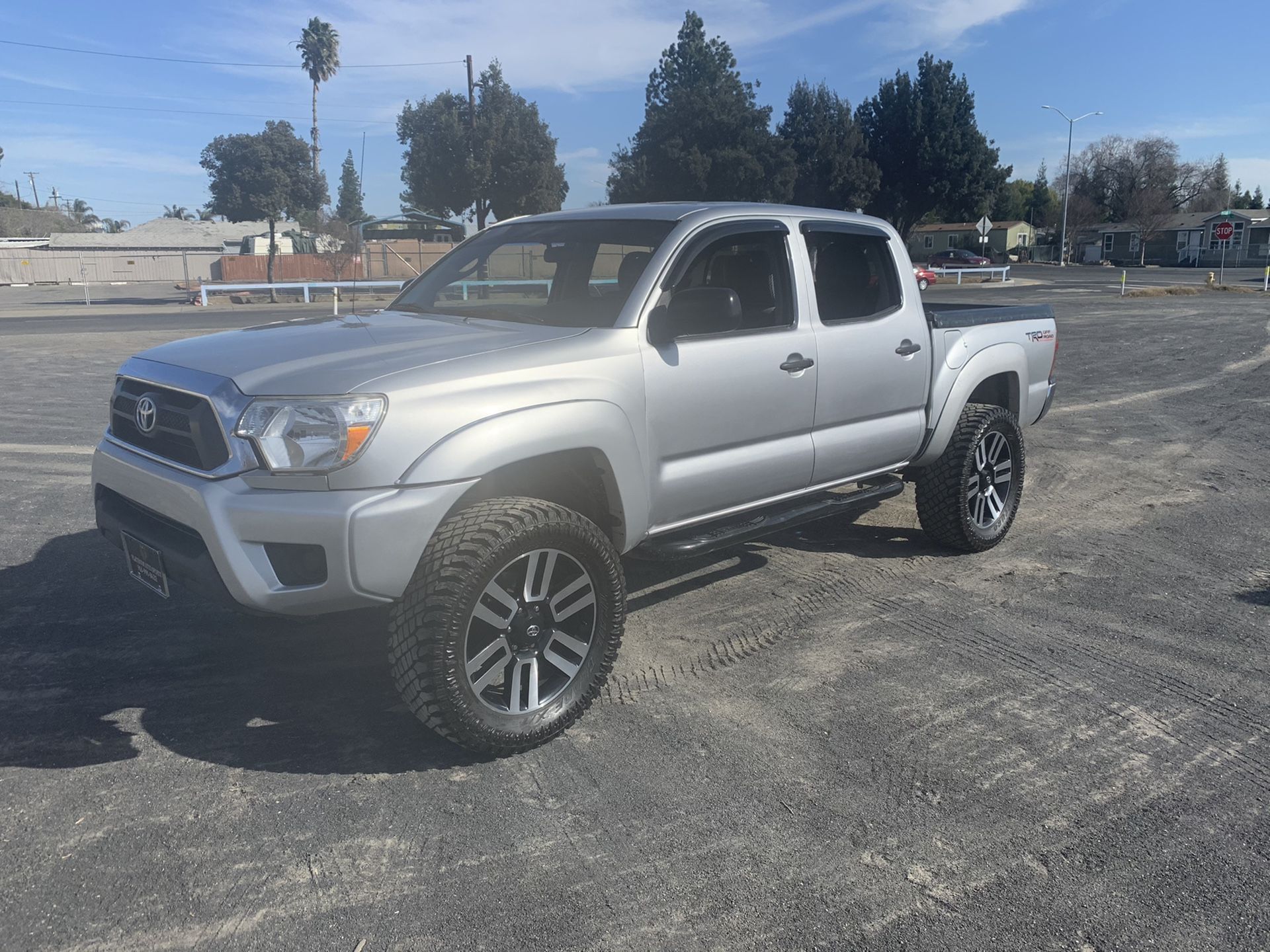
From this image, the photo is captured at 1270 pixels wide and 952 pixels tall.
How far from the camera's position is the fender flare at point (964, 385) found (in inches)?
220

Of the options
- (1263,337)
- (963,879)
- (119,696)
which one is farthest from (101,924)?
(1263,337)

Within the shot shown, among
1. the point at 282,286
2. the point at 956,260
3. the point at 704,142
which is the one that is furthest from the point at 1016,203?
the point at 282,286

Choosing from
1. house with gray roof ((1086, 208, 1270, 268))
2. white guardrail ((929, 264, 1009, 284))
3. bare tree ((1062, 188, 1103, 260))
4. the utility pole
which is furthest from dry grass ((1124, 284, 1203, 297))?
bare tree ((1062, 188, 1103, 260))

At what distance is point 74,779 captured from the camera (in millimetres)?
3379

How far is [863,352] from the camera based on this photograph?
500cm

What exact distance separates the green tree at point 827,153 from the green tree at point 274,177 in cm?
2625

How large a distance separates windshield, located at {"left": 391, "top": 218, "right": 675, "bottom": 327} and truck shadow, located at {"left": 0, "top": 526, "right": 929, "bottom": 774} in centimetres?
160

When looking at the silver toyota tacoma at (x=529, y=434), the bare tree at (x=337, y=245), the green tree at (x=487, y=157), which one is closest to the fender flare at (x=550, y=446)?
the silver toyota tacoma at (x=529, y=434)

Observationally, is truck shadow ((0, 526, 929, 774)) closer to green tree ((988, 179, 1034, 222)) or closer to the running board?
the running board

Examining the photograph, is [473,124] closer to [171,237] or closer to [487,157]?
[487,157]

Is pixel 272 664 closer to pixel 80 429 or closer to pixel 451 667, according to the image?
pixel 451 667

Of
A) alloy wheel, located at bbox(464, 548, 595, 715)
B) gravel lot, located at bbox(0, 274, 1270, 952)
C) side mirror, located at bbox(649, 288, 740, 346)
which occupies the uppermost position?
side mirror, located at bbox(649, 288, 740, 346)

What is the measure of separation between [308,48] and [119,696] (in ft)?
253

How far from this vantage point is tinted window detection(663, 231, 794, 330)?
4.66 meters
